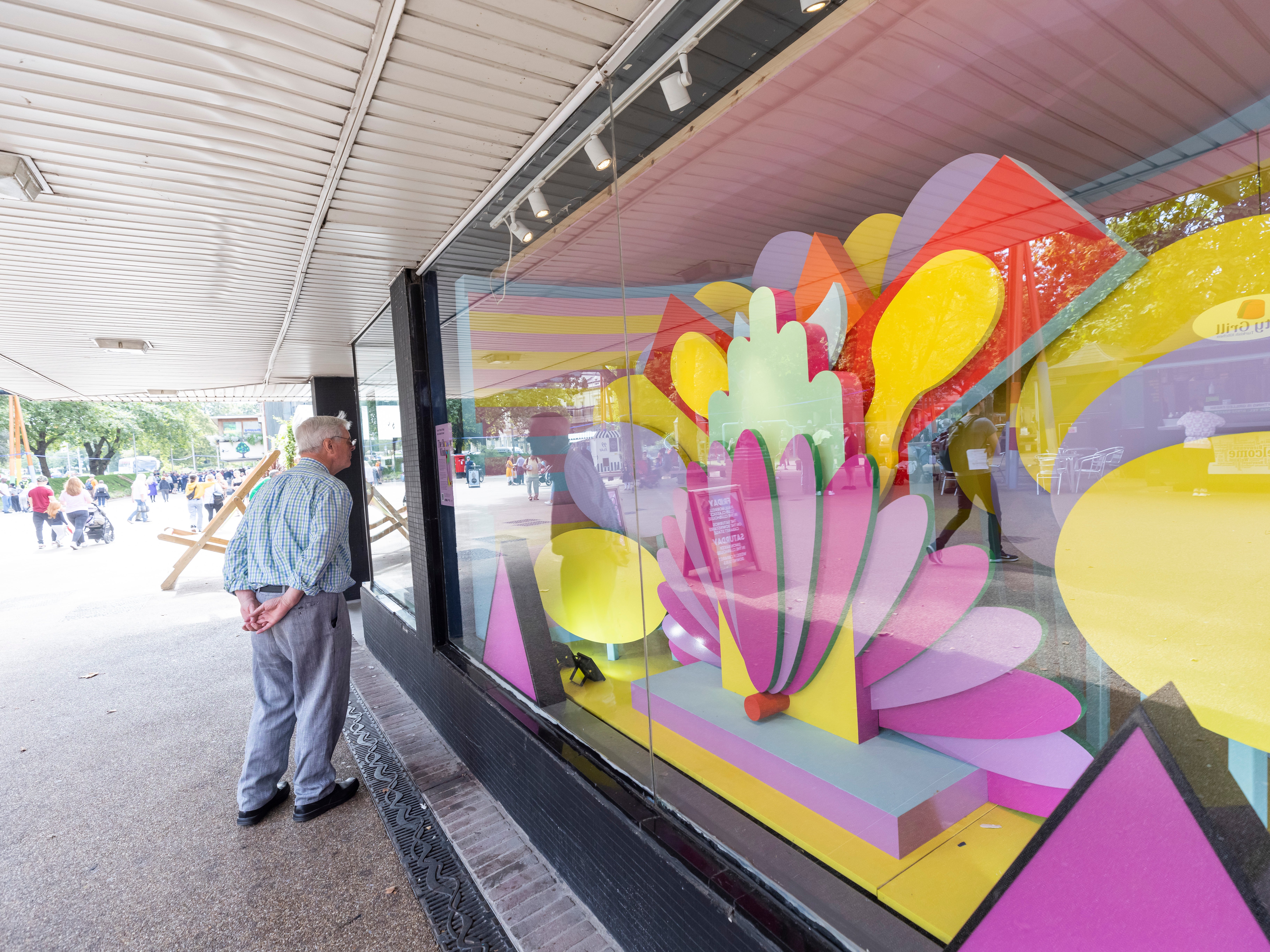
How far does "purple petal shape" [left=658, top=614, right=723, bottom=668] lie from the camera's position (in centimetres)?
245

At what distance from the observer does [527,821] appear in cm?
269

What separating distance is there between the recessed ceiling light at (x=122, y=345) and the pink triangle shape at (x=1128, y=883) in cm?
695

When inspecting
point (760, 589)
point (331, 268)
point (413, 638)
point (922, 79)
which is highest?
point (331, 268)

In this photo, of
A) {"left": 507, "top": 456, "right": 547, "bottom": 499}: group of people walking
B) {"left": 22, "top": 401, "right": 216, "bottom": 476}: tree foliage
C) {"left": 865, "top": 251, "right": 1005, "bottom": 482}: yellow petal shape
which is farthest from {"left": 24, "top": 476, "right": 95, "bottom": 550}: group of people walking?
{"left": 22, "top": 401, "right": 216, "bottom": 476}: tree foliage

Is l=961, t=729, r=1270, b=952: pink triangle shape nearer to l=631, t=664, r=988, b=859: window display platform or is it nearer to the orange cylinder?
l=631, t=664, r=988, b=859: window display platform

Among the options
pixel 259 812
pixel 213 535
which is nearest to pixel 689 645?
pixel 259 812

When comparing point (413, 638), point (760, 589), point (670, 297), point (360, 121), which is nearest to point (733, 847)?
point (760, 589)

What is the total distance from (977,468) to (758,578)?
2.89ft

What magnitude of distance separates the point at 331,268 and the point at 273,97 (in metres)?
1.94

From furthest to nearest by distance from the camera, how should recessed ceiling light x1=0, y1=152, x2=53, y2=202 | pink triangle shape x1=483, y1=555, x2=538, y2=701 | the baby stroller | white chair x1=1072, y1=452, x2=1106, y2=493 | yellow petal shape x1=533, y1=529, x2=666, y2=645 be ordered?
1. the baby stroller
2. pink triangle shape x1=483, y1=555, x2=538, y2=701
3. yellow petal shape x1=533, y1=529, x2=666, y2=645
4. recessed ceiling light x1=0, y1=152, x2=53, y2=202
5. white chair x1=1072, y1=452, x2=1106, y2=493

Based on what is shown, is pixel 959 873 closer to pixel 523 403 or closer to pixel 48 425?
pixel 523 403

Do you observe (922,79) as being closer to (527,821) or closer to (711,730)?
(711,730)

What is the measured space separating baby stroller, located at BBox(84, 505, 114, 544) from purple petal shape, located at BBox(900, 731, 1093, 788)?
17236 mm

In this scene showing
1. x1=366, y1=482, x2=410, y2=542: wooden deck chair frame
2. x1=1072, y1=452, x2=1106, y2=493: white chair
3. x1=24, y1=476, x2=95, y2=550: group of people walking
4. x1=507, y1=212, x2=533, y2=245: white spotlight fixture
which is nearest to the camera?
x1=1072, y1=452, x2=1106, y2=493: white chair
